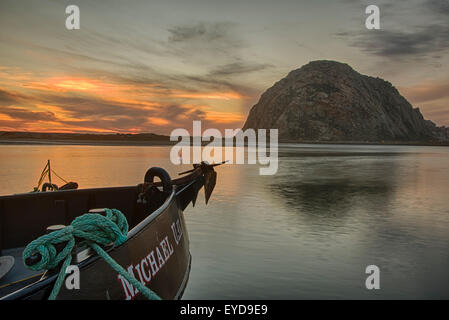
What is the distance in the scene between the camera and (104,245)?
4258 mm

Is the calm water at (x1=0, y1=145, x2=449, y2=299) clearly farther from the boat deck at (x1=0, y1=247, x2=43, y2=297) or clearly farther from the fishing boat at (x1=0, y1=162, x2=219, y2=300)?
the boat deck at (x1=0, y1=247, x2=43, y2=297)

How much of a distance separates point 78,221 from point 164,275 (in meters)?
2.74

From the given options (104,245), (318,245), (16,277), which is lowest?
(318,245)

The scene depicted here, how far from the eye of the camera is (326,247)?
12031 millimetres

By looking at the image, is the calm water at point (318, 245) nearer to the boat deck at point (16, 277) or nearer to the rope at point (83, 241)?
the boat deck at point (16, 277)

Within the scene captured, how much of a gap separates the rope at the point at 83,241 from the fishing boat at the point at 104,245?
32 mm

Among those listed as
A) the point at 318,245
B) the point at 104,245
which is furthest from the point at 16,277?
the point at 318,245

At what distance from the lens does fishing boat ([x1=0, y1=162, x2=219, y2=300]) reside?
3.85 meters

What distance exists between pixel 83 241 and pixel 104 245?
0.86 feet

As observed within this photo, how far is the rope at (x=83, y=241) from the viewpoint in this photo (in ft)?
11.4

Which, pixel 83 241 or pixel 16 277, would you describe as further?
A: pixel 16 277

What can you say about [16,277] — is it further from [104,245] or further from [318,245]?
[318,245]

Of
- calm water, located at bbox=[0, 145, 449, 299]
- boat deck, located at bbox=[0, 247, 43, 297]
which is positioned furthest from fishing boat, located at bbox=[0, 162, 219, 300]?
calm water, located at bbox=[0, 145, 449, 299]
